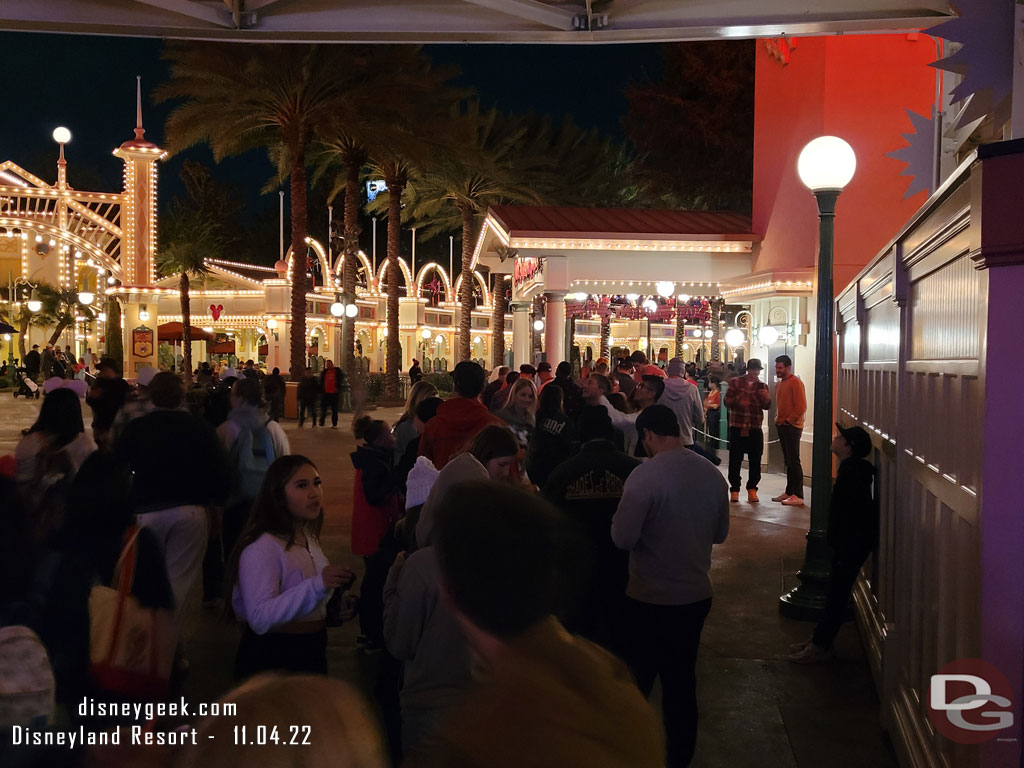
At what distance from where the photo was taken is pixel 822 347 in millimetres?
7660

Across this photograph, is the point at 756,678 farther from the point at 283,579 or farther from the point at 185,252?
the point at 185,252

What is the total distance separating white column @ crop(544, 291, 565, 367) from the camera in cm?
2089

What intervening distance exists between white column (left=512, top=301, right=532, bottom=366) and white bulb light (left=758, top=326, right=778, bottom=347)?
36.9ft

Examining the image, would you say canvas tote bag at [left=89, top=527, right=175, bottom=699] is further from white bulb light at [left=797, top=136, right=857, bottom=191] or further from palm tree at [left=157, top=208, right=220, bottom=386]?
palm tree at [left=157, top=208, right=220, bottom=386]

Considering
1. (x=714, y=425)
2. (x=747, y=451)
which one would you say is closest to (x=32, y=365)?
(x=714, y=425)

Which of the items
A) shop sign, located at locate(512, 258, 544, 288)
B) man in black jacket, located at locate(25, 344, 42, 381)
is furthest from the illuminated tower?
shop sign, located at locate(512, 258, 544, 288)

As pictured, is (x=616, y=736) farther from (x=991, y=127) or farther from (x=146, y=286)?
(x=146, y=286)

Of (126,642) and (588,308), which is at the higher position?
(588,308)

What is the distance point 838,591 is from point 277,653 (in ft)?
12.2

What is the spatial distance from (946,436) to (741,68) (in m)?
27.8

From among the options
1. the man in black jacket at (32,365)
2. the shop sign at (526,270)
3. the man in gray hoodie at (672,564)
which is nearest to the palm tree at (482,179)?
the shop sign at (526,270)

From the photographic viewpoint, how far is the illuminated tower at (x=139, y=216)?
123 ft

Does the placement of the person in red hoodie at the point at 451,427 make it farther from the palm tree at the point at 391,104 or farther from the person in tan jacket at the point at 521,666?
the palm tree at the point at 391,104

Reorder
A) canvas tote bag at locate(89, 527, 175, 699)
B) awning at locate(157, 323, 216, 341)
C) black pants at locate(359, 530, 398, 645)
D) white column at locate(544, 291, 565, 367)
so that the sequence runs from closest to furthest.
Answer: canvas tote bag at locate(89, 527, 175, 699), black pants at locate(359, 530, 398, 645), white column at locate(544, 291, 565, 367), awning at locate(157, 323, 216, 341)
